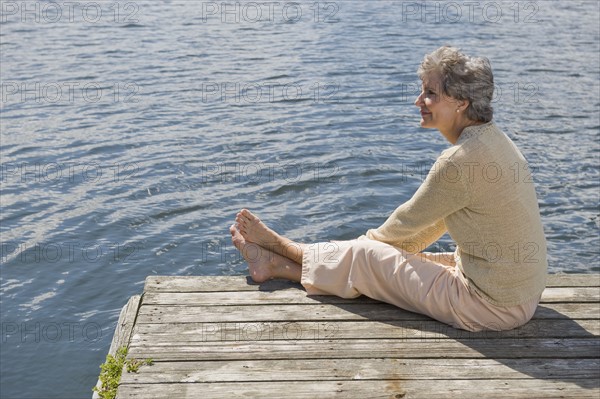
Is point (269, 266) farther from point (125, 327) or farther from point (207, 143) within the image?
point (207, 143)

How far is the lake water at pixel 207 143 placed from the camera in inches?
294

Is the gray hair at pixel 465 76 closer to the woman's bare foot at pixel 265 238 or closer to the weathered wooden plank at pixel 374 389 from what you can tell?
the weathered wooden plank at pixel 374 389

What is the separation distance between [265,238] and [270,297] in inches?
17.1

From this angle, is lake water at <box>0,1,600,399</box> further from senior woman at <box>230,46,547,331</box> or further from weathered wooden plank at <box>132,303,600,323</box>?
senior woman at <box>230,46,547,331</box>

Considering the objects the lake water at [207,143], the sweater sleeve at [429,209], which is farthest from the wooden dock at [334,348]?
the lake water at [207,143]

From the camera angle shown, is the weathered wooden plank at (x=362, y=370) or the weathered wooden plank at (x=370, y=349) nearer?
the weathered wooden plank at (x=362, y=370)

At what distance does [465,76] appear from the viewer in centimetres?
406

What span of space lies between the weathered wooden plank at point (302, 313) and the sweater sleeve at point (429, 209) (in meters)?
0.38

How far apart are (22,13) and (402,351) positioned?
50.6 ft

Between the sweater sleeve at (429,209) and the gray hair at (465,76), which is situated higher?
the gray hair at (465,76)

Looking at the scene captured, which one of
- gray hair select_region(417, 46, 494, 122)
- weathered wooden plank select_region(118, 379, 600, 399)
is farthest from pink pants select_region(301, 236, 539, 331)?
gray hair select_region(417, 46, 494, 122)

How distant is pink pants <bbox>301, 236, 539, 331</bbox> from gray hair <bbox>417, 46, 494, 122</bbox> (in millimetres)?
893

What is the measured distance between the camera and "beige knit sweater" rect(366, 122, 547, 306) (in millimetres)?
4094

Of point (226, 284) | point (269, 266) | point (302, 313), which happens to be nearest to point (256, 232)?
point (269, 266)
